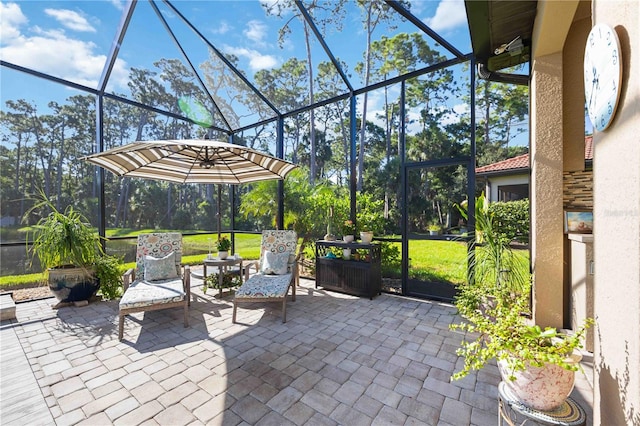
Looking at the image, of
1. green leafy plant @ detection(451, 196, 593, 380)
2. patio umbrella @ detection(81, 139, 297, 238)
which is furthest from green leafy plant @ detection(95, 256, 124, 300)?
green leafy plant @ detection(451, 196, 593, 380)

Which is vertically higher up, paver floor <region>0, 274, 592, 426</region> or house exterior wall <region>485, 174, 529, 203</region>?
house exterior wall <region>485, 174, 529, 203</region>

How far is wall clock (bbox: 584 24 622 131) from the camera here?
1.24m

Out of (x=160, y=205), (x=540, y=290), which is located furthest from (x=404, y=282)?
(x=160, y=205)

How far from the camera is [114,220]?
9953 millimetres

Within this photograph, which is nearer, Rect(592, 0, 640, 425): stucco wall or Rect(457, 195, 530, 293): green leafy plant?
Rect(592, 0, 640, 425): stucco wall

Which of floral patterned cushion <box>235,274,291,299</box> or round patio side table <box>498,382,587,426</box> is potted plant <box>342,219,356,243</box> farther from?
round patio side table <box>498,382,587,426</box>

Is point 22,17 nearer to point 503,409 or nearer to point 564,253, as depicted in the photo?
point 503,409

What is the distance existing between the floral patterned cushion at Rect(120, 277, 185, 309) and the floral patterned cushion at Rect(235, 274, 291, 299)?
860 mm

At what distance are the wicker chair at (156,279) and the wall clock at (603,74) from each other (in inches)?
174

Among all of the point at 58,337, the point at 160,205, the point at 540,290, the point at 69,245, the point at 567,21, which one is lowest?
the point at 58,337

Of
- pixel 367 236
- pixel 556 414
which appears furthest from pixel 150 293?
pixel 556 414

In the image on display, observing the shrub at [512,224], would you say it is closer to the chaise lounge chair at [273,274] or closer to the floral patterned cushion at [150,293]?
the chaise lounge chair at [273,274]

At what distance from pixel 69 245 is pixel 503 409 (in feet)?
19.4

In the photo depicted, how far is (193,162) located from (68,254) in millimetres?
2461
